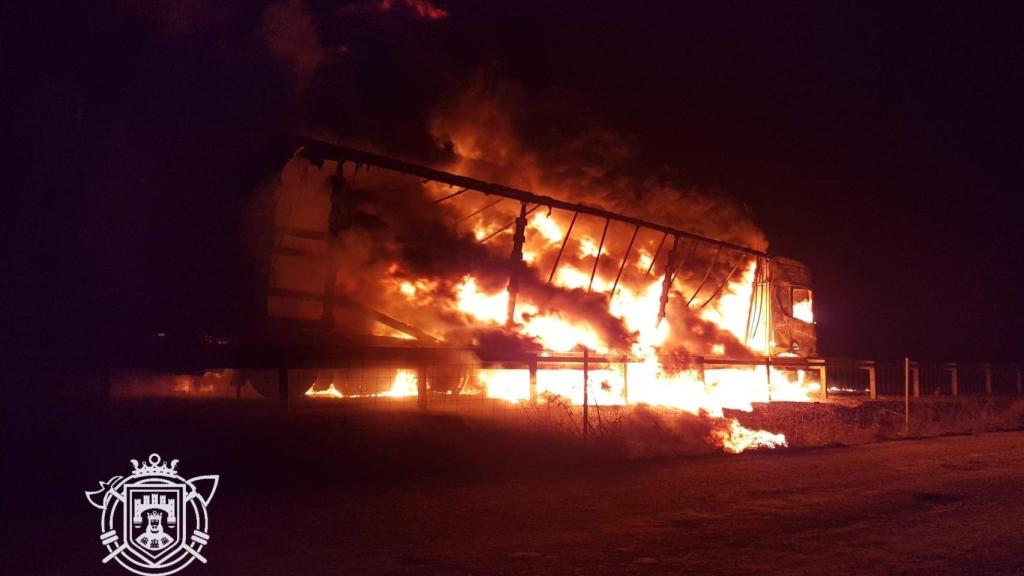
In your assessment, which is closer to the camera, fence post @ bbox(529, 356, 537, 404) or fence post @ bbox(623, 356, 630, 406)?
fence post @ bbox(529, 356, 537, 404)

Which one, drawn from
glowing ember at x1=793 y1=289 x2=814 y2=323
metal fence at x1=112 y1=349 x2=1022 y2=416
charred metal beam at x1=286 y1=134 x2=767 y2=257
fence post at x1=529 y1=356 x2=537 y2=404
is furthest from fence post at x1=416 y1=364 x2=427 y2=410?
glowing ember at x1=793 y1=289 x2=814 y2=323

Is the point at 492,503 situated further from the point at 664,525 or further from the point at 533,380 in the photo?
the point at 533,380

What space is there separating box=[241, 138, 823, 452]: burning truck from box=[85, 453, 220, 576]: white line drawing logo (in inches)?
184

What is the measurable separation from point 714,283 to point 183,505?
18.1 meters

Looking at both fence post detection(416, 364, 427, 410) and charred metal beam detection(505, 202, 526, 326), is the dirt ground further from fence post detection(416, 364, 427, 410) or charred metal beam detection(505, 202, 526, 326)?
charred metal beam detection(505, 202, 526, 326)

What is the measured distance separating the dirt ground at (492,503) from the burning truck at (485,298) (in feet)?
5.62

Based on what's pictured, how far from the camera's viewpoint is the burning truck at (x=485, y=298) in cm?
Result: 1386

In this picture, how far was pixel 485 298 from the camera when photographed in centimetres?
1733

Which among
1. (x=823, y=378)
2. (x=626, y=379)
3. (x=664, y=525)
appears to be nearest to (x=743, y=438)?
(x=626, y=379)

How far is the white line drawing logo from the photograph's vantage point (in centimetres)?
609

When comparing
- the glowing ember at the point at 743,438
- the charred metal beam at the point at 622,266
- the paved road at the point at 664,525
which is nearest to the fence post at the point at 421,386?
the paved road at the point at 664,525

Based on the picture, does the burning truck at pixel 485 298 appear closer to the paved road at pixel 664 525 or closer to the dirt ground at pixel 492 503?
the dirt ground at pixel 492 503

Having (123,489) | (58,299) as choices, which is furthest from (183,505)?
(58,299)

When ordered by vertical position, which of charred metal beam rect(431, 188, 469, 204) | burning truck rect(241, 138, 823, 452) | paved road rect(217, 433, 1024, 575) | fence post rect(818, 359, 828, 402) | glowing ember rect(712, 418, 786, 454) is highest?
charred metal beam rect(431, 188, 469, 204)
